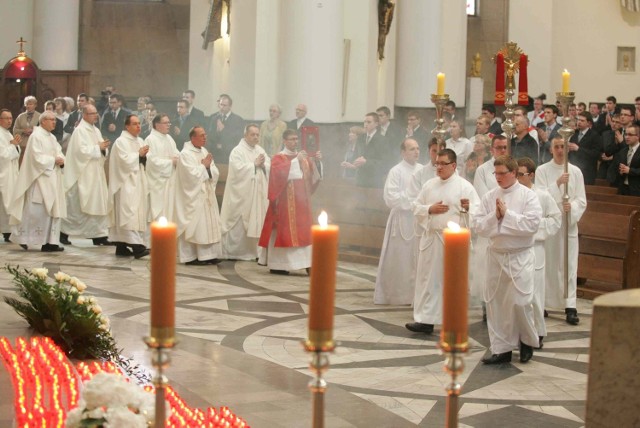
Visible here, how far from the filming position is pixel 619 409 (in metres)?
2.63

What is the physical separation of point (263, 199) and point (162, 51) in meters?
12.5

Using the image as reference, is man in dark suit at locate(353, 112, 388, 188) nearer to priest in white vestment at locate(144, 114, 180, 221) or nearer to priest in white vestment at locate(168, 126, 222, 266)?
priest in white vestment at locate(168, 126, 222, 266)

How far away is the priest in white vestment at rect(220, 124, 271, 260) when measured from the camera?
1552cm

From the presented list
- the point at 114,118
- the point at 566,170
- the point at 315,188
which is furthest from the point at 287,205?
the point at 114,118

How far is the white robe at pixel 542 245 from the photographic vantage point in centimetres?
966

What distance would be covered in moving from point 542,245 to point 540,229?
0.15 meters

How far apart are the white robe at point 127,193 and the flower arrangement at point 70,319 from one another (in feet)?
25.5

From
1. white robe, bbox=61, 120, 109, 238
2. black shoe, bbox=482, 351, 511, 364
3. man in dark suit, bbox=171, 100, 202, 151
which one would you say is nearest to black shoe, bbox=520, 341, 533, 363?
black shoe, bbox=482, 351, 511, 364

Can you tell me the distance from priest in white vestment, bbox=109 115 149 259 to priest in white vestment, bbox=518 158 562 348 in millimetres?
6389

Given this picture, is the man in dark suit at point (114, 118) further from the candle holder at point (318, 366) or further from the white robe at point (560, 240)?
the candle holder at point (318, 366)

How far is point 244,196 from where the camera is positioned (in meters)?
15.6

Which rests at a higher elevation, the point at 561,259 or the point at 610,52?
the point at 610,52

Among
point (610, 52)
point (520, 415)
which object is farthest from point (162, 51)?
point (520, 415)

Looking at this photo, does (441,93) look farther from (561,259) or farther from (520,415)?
(520,415)
